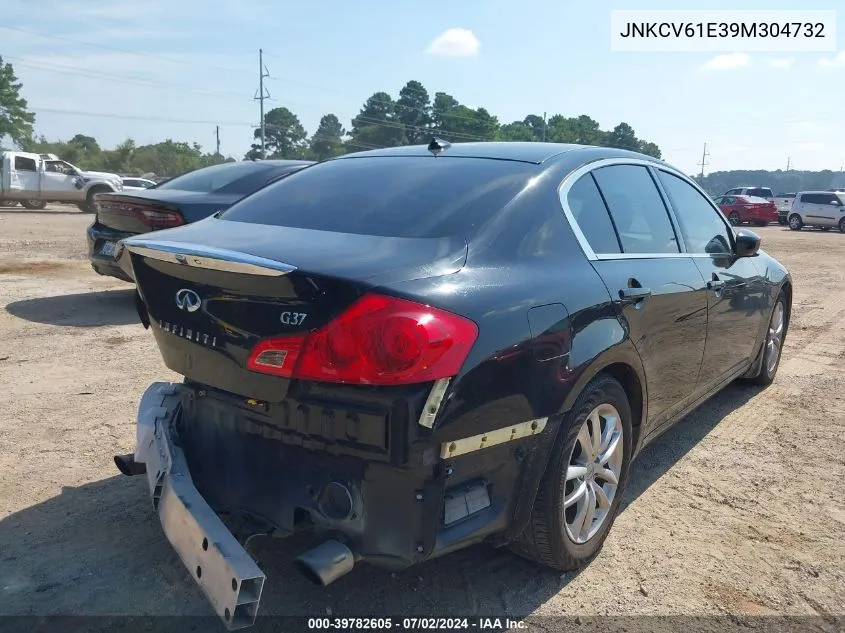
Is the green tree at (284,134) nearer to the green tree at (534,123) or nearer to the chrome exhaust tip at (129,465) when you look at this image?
the green tree at (534,123)

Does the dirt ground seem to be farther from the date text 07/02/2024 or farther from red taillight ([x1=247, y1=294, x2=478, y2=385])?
red taillight ([x1=247, y1=294, x2=478, y2=385])

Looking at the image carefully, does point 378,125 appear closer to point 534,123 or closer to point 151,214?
point 534,123

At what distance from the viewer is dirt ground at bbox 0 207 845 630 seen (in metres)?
2.65

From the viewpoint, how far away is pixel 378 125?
9500cm

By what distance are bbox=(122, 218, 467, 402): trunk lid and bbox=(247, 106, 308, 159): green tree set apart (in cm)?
10256

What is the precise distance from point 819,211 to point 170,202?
29.4 meters

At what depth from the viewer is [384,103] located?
9650cm

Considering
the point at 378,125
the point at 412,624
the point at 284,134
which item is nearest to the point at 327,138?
the point at 284,134

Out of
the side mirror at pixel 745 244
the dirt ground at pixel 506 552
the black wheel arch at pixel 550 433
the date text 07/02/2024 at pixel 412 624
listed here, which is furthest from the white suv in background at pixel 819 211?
the date text 07/02/2024 at pixel 412 624

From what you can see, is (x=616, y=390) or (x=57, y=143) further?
(x=57, y=143)

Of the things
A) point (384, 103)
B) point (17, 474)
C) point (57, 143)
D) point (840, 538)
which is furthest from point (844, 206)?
point (384, 103)

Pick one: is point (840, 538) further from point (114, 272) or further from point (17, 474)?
point (114, 272)

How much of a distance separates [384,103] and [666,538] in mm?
98218

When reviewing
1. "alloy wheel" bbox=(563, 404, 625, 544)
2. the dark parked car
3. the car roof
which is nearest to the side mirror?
the dark parked car
